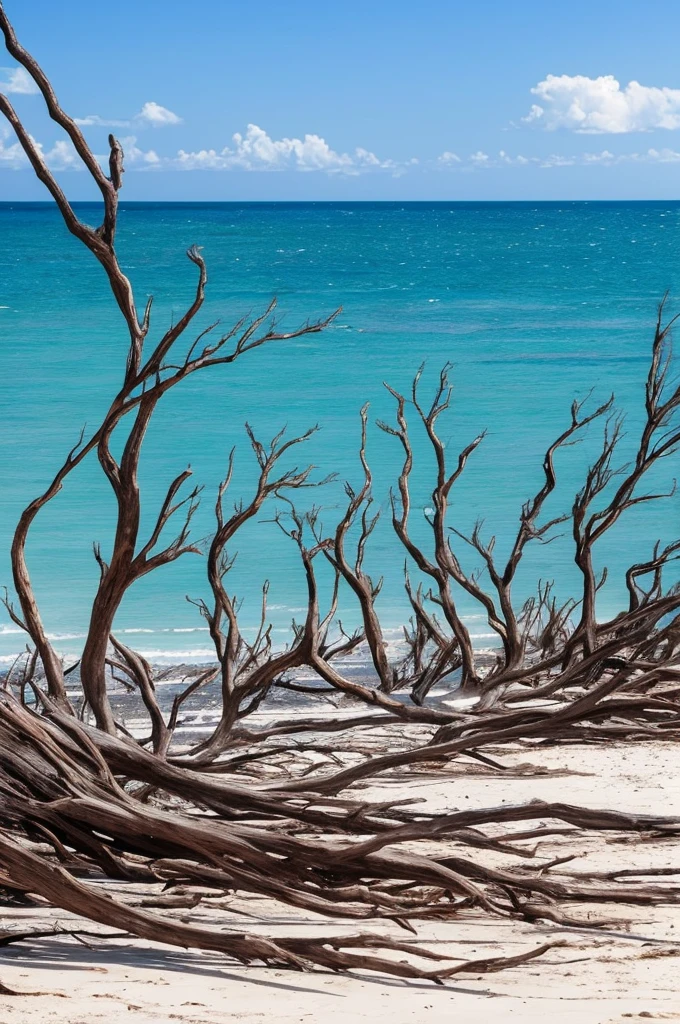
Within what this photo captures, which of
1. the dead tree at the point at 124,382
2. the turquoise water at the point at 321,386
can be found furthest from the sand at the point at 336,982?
the turquoise water at the point at 321,386

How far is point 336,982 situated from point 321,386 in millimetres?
27499

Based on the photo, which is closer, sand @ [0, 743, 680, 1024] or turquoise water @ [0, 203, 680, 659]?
sand @ [0, 743, 680, 1024]

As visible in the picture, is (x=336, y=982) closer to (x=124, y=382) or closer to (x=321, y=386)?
(x=124, y=382)

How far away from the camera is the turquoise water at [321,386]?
15789 mm

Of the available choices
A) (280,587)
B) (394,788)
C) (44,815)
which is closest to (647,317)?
(280,587)

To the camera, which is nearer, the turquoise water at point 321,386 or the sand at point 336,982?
the sand at point 336,982

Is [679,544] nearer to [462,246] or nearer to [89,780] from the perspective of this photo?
[89,780]

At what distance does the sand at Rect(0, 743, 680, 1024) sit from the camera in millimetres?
3078

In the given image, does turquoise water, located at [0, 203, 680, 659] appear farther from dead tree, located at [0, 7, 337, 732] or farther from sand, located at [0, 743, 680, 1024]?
sand, located at [0, 743, 680, 1024]

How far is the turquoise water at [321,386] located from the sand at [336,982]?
326 inches

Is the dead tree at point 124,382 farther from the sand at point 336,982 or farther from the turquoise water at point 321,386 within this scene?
the turquoise water at point 321,386

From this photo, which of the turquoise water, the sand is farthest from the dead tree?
the turquoise water

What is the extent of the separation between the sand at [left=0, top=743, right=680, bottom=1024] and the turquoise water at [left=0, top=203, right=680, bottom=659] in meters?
8.28

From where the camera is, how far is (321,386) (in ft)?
100.0
